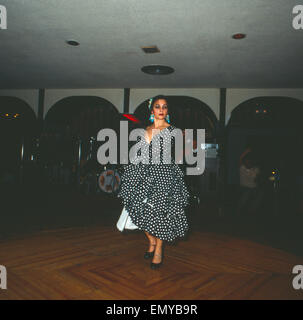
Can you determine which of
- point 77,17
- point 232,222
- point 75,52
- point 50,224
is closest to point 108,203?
point 50,224

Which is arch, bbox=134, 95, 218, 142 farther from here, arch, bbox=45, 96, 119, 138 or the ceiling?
arch, bbox=45, 96, 119, 138

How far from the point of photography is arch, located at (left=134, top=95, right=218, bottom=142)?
628cm

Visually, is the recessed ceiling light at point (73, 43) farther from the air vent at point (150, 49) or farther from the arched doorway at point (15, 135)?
the arched doorway at point (15, 135)

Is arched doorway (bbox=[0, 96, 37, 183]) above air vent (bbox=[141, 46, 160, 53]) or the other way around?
the other way around

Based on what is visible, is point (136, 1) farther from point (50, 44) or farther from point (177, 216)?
point (177, 216)

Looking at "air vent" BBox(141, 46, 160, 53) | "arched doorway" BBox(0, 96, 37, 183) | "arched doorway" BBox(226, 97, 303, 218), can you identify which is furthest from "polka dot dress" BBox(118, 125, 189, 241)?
"arched doorway" BBox(0, 96, 37, 183)

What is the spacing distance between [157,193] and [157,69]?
11.7ft

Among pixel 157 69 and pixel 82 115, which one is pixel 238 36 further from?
pixel 82 115

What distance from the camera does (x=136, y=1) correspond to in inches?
114

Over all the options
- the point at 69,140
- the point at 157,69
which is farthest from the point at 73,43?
the point at 69,140

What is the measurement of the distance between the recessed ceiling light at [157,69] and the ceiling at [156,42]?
5.3 inches

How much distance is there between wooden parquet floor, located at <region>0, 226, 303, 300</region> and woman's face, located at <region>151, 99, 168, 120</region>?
48.7 inches

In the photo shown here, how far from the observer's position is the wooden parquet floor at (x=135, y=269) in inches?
63.7

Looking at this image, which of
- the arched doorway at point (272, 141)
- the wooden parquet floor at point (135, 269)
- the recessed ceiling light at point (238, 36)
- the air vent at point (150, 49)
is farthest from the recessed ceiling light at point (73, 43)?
the arched doorway at point (272, 141)
